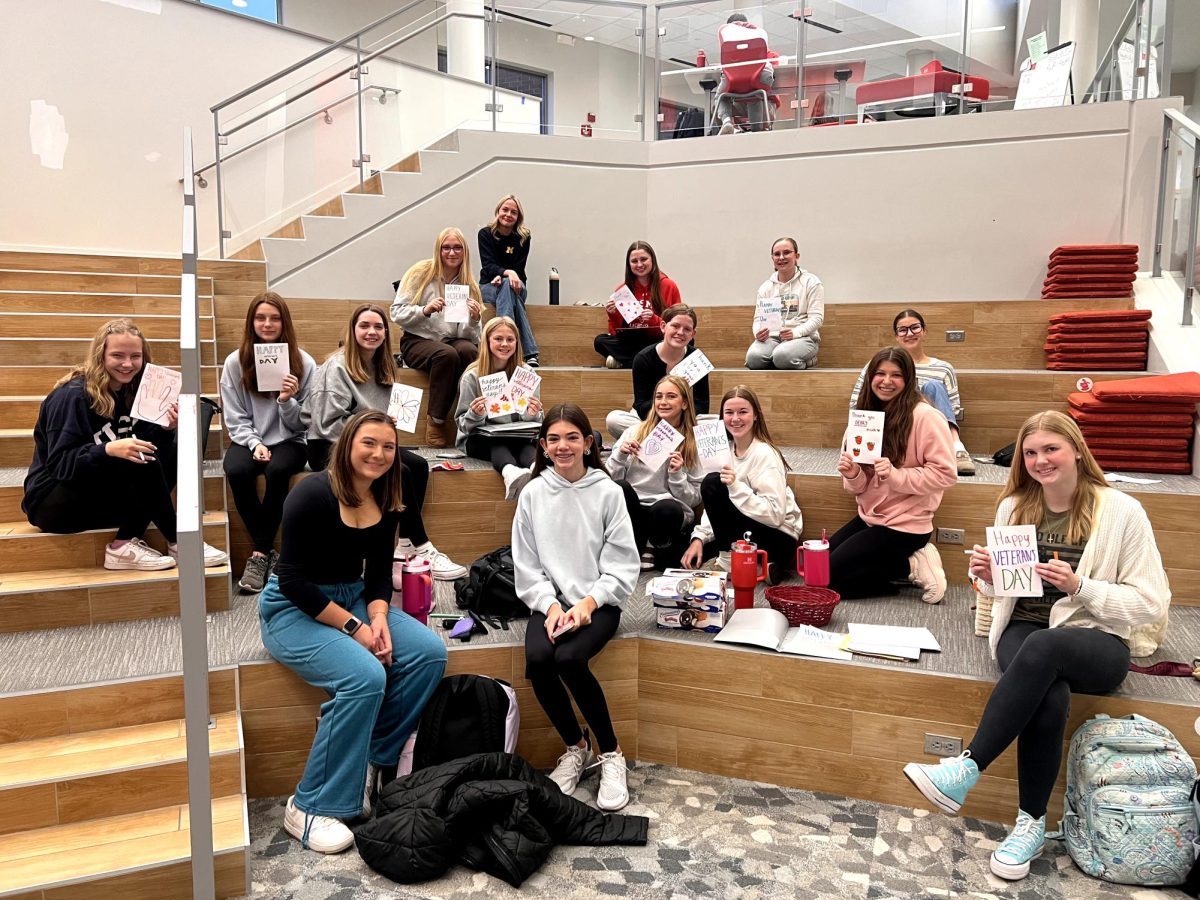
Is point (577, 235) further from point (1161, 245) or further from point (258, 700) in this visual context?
point (258, 700)

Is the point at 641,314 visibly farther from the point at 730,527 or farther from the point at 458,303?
the point at 730,527

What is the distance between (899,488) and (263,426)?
280 centimetres

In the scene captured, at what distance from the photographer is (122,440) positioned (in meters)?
3.26

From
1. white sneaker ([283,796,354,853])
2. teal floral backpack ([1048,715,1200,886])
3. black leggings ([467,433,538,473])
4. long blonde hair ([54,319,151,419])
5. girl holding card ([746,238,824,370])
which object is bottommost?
white sneaker ([283,796,354,853])

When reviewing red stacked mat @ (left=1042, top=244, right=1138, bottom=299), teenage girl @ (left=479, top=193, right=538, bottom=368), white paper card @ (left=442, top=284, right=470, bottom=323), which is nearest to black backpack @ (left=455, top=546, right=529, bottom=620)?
white paper card @ (left=442, top=284, right=470, bottom=323)

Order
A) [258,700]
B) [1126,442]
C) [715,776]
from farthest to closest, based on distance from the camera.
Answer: [1126,442], [715,776], [258,700]

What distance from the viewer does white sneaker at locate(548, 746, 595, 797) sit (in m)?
2.94

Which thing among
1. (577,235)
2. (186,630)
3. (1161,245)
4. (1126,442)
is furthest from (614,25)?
(186,630)

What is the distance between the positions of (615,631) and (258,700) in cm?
123

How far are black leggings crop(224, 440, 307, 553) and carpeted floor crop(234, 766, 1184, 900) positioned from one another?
1.26 m

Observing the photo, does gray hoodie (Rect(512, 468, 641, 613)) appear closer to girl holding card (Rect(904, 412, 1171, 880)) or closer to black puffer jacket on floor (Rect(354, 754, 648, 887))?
black puffer jacket on floor (Rect(354, 754, 648, 887))

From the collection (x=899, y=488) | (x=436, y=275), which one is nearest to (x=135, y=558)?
(x=436, y=275)

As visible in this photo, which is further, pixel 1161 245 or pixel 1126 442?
pixel 1161 245

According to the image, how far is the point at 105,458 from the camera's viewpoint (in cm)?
326
